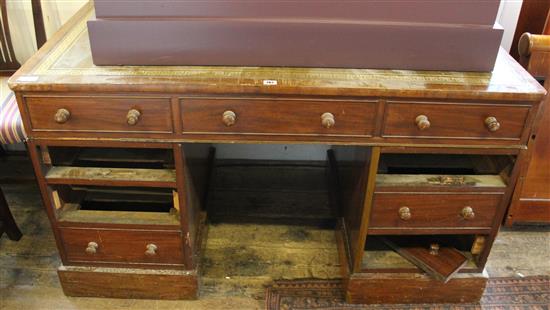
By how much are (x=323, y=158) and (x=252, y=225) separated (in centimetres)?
50

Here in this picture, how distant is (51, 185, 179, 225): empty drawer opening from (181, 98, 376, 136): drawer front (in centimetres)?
30

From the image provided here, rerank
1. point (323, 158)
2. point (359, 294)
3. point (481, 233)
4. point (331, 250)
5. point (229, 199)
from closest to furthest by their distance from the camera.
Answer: point (481, 233), point (359, 294), point (331, 250), point (229, 199), point (323, 158)

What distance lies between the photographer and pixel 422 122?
1.27m

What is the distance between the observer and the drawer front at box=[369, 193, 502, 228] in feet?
4.79

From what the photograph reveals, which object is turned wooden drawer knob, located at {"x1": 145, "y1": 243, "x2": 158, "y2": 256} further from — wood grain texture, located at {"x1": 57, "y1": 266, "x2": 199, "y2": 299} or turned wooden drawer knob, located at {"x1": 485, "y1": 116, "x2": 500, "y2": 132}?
turned wooden drawer knob, located at {"x1": 485, "y1": 116, "x2": 500, "y2": 132}

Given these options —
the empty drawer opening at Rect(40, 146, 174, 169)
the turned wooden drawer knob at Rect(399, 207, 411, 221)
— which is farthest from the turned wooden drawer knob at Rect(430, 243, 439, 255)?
the empty drawer opening at Rect(40, 146, 174, 169)

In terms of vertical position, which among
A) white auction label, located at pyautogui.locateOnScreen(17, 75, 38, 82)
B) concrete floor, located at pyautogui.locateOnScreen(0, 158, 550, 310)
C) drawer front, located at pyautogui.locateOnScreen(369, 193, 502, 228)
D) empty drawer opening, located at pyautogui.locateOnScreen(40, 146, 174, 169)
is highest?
white auction label, located at pyautogui.locateOnScreen(17, 75, 38, 82)

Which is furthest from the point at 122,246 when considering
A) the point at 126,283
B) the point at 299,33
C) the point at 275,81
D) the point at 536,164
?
the point at 536,164

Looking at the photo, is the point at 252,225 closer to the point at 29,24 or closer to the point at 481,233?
the point at 481,233

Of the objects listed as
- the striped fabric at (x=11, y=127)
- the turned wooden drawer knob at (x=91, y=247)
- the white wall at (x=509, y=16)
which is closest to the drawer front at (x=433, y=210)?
the white wall at (x=509, y=16)

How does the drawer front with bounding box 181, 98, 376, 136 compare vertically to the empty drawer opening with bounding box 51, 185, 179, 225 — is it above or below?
above

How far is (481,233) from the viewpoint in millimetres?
1547

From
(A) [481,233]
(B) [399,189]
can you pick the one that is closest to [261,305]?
(B) [399,189]

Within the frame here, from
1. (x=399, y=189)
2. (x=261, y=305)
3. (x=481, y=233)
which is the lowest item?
(x=261, y=305)
